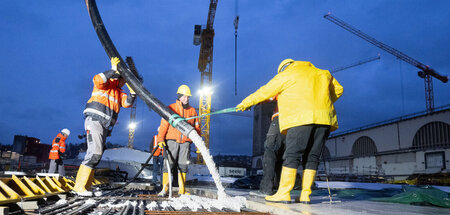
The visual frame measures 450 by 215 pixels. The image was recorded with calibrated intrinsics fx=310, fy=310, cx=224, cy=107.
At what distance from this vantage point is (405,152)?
27359mm

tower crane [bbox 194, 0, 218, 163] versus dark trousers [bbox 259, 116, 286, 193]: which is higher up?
tower crane [bbox 194, 0, 218, 163]

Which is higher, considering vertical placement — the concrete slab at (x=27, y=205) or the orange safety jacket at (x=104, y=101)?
the orange safety jacket at (x=104, y=101)

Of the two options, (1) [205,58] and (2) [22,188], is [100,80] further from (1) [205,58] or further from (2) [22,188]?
(1) [205,58]

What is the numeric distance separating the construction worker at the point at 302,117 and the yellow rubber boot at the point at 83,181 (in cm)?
237

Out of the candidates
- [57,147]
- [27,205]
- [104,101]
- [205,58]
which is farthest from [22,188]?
[205,58]

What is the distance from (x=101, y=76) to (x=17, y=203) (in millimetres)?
2225

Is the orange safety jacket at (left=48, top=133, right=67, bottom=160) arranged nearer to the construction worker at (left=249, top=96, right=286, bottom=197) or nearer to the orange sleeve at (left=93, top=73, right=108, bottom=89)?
the orange sleeve at (left=93, top=73, right=108, bottom=89)

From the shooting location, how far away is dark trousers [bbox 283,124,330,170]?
3.28m

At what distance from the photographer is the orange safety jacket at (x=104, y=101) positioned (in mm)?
4422

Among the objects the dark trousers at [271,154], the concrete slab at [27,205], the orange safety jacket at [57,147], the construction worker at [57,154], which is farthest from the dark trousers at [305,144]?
the orange safety jacket at [57,147]

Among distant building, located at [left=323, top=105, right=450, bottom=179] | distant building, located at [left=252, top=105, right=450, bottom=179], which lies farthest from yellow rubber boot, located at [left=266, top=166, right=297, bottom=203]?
distant building, located at [left=323, top=105, right=450, bottom=179]

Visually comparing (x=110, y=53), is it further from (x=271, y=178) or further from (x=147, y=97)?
(x=271, y=178)

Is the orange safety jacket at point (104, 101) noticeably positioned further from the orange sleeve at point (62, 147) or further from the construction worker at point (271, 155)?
the orange sleeve at point (62, 147)

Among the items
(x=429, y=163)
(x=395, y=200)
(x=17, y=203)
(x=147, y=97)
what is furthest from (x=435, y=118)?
(x=17, y=203)
